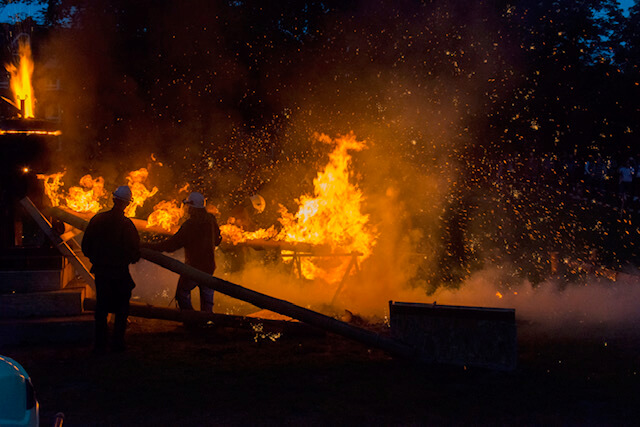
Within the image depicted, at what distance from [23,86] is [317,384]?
6.06 m

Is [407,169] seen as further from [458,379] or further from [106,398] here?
[106,398]

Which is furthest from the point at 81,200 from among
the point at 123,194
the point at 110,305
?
the point at 110,305

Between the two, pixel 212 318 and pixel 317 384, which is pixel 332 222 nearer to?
pixel 212 318

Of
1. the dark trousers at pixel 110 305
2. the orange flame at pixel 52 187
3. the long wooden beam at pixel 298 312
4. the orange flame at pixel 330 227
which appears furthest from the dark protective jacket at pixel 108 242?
the orange flame at pixel 330 227

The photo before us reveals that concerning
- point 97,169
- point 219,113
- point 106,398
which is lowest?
point 106,398

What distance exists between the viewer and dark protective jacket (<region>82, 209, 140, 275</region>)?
22.6 feet

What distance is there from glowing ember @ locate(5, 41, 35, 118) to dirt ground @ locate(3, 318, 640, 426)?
11.2ft

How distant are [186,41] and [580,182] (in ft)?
76.9

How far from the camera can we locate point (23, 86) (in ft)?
27.5

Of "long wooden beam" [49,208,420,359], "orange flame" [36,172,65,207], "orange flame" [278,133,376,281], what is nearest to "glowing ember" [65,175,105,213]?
A: "orange flame" [36,172,65,207]

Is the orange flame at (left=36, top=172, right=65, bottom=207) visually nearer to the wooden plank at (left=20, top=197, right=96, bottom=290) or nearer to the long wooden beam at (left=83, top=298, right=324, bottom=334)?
the wooden plank at (left=20, top=197, right=96, bottom=290)

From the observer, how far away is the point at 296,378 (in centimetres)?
596

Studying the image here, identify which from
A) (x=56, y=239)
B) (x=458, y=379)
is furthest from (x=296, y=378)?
(x=56, y=239)

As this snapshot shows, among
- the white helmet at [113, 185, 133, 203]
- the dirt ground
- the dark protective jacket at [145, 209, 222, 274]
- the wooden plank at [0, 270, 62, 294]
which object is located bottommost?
the dirt ground
